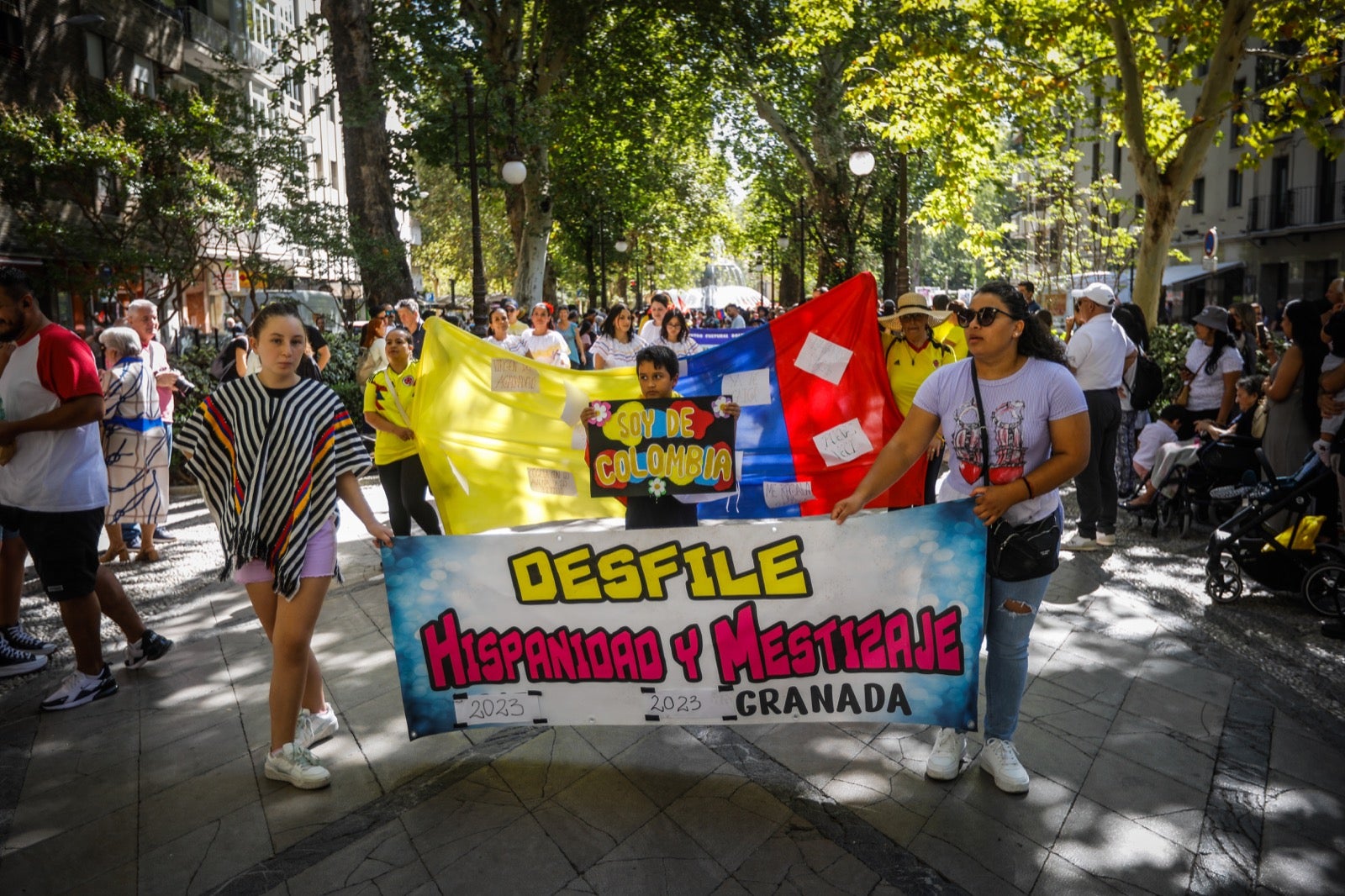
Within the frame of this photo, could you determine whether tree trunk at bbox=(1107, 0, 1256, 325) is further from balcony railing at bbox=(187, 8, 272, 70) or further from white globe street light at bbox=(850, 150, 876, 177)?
balcony railing at bbox=(187, 8, 272, 70)

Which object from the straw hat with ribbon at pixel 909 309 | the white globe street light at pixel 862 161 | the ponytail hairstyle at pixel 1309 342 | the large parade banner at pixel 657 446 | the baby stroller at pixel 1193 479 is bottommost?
the baby stroller at pixel 1193 479

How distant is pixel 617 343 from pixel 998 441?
23.3 ft

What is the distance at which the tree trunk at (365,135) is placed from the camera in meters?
19.1

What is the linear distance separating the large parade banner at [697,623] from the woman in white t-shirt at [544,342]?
268 inches

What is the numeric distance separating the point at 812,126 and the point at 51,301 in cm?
1969

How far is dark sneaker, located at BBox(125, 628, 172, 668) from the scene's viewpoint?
590cm

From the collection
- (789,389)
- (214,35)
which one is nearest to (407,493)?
(789,389)

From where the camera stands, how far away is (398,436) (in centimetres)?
722

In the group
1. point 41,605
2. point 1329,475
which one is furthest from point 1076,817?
point 41,605

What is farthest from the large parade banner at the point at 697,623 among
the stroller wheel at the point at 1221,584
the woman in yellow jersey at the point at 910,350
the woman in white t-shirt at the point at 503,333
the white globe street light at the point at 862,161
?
the white globe street light at the point at 862,161

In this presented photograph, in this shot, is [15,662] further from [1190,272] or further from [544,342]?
[1190,272]

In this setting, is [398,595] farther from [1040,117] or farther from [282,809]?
[1040,117]

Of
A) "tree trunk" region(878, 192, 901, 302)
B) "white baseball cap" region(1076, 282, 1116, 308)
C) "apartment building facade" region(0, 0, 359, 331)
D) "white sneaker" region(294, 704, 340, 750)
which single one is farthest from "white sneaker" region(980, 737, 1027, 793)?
"tree trunk" region(878, 192, 901, 302)

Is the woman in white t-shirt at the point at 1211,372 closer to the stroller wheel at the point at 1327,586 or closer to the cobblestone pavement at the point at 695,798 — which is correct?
the stroller wheel at the point at 1327,586
